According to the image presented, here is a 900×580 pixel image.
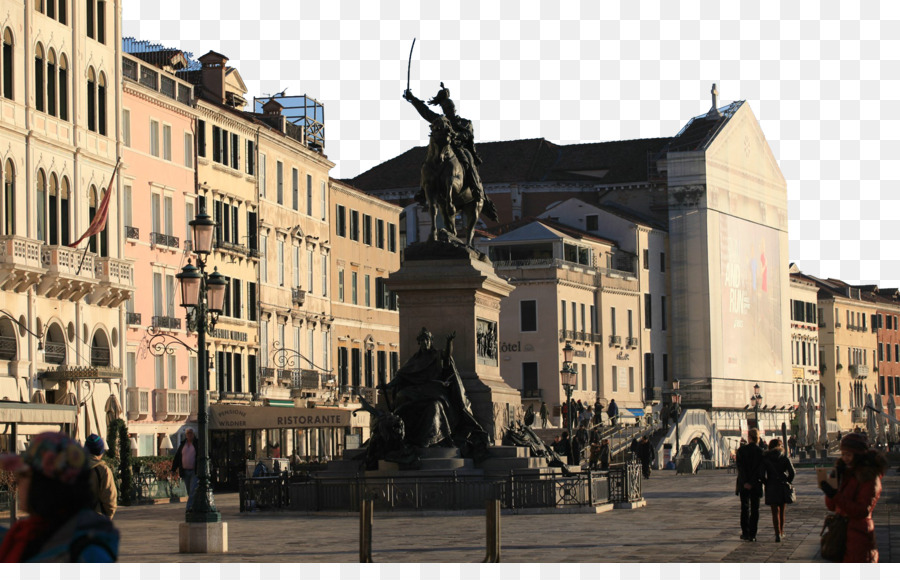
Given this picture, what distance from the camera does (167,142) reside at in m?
57.8

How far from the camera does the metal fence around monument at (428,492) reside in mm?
28172

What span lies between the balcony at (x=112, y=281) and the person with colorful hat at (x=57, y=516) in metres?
43.4

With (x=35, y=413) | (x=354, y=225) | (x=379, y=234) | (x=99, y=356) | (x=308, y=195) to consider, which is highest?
(x=308, y=195)

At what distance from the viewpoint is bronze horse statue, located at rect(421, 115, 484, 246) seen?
103 ft

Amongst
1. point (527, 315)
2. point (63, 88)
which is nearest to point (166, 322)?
point (63, 88)

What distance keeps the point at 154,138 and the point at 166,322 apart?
580cm

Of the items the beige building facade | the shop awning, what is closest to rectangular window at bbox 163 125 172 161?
the beige building facade

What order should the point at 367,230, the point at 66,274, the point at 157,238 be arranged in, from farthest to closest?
the point at 367,230 < the point at 157,238 < the point at 66,274

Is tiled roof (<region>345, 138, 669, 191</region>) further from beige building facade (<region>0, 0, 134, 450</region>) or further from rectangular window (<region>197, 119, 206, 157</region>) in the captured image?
beige building facade (<region>0, 0, 134, 450</region>)

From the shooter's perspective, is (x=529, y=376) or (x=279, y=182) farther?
(x=529, y=376)

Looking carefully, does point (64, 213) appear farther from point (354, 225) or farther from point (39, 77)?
point (354, 225)

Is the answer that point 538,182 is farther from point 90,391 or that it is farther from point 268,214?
point 90,391

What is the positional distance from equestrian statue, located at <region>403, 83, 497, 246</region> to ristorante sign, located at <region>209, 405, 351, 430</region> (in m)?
14.9

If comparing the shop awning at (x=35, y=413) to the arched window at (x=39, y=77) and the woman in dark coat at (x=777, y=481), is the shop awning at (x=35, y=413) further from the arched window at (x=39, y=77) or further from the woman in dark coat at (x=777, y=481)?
the woman in dark coat at (x=777, y=481)
